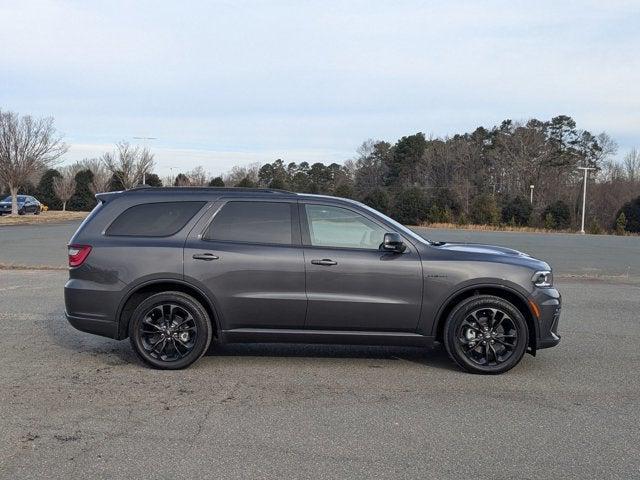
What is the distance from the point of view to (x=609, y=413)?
16.4 ft

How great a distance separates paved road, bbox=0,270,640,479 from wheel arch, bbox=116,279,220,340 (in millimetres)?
454

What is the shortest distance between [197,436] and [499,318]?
124 inches

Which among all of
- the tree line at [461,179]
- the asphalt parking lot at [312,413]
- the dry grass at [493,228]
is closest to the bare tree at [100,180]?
the tree line at [461,179]

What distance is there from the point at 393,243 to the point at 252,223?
144 centimetres

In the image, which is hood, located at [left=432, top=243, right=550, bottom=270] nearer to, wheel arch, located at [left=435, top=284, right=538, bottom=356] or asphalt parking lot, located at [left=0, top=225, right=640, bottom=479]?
wheel arch, located at [left=435, top=284, right=538, bottom=356]

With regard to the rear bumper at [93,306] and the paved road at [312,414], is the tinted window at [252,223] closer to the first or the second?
the rear bumper at [93,306]

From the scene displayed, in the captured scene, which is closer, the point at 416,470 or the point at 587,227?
the point at 416,470

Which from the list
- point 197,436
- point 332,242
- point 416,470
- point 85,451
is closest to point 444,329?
point 332,242

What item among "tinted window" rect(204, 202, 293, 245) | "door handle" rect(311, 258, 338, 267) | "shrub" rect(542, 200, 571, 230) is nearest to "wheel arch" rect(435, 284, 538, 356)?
"door handle" rect(311, 258, 338, 267)

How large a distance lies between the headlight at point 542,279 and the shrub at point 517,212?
42.7 metres

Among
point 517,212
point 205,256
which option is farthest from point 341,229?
point 517,212

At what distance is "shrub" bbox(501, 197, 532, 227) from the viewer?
47312mm

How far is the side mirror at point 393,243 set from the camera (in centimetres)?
586

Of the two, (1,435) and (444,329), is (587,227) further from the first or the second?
(1,435)
